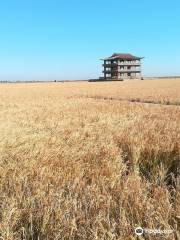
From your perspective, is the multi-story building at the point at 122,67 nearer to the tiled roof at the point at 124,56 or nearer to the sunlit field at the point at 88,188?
the tiled roof at the point at 124,56

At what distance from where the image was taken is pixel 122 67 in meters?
119

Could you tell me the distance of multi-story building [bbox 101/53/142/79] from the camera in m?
118

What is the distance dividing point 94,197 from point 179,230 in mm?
953

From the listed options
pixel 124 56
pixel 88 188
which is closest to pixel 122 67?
pixel 124 56

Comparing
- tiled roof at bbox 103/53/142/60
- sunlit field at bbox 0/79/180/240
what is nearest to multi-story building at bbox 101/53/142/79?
tiled roof at bbox 103/53/142/60

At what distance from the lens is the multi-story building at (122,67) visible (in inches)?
4628

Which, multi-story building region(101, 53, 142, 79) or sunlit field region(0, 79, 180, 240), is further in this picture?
multi-story building region(101, 53, 142, 79)

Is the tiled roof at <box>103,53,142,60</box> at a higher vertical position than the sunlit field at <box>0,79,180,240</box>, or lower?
higher

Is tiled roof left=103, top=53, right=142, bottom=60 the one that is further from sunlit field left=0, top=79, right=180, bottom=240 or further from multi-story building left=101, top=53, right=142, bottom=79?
sunlit field left=0, top=79, right=180, bottom=240

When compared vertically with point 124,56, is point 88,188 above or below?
below

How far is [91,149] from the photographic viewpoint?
266 inches

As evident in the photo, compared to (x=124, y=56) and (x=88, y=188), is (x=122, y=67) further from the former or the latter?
(x=88, y=188)

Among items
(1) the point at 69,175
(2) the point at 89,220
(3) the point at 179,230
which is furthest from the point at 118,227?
(1) the point at 69,175

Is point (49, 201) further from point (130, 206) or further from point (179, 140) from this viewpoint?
point (179, 140)
